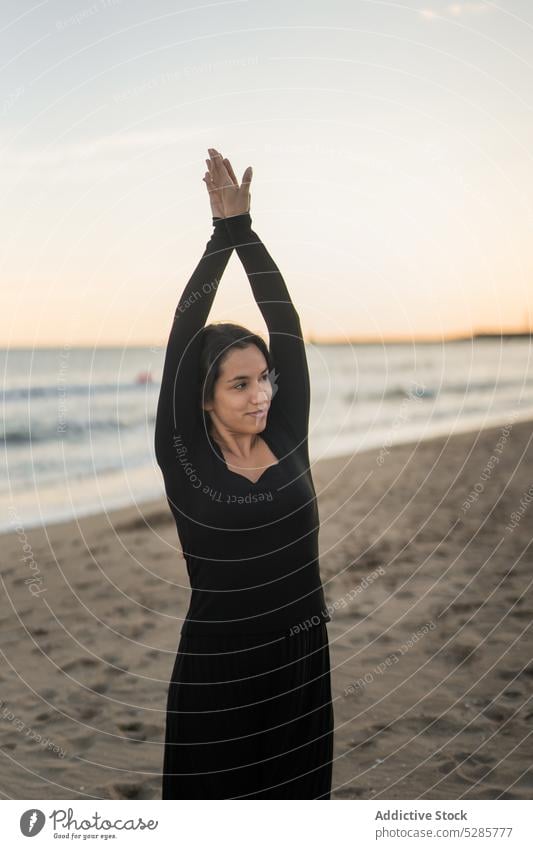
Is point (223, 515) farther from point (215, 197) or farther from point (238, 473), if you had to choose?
point (215, 197)

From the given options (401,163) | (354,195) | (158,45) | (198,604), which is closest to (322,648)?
(198,604)

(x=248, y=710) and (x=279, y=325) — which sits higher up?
(x=279, y=325)

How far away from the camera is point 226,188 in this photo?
193cm

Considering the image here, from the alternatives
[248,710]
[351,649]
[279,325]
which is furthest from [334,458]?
[248,710]

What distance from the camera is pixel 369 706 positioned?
9.95 feet

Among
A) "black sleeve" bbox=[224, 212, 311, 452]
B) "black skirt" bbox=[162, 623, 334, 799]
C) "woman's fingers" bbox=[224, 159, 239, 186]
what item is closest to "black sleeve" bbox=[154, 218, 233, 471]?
"black sleeve" bbox=[224, 212, 311, 452]

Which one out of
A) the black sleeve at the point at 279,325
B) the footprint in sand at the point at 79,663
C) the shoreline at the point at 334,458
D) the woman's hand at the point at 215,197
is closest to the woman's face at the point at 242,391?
the black sleeve at the point at 279,325

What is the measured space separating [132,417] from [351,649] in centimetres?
847

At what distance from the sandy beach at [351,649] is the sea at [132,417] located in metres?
1.21

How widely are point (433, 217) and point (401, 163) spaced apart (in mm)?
214

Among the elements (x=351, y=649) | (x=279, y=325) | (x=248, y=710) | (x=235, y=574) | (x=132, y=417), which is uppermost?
(x=132, y=417)

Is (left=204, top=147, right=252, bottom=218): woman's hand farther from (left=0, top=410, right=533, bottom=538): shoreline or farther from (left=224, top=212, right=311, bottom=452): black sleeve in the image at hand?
(left=0, top=410, right=533, bottom=538): shoreline

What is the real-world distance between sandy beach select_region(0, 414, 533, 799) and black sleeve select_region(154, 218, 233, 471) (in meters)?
1.30

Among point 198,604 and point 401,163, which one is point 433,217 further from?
point 198,604
